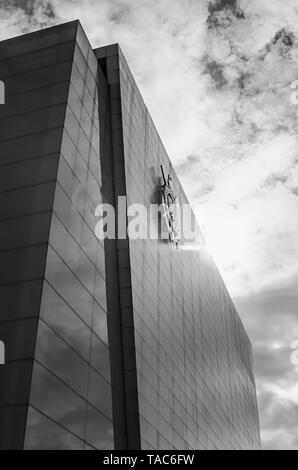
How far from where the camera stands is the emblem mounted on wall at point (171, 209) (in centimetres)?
4144

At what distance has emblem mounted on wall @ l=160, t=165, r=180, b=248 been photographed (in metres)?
41.4

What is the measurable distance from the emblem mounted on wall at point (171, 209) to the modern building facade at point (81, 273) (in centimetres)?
136

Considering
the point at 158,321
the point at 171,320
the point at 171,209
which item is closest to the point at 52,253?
the point at 158,321

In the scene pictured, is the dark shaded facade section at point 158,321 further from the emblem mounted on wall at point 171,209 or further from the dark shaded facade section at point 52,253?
the dark shaded facade section at point 52,253

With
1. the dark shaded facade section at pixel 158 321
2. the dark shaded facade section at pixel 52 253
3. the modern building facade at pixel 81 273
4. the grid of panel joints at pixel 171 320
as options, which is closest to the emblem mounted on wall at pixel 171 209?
the dark shaded facade section at pixel 158 321

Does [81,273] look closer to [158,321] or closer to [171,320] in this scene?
[158,321]

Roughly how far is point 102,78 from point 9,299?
1849 cm

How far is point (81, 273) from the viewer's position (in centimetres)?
2239

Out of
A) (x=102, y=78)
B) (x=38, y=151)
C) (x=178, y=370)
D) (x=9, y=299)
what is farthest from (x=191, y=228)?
(x=9, y=299)

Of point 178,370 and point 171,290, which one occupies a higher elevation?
point 171,290

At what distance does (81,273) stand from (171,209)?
2119 cm

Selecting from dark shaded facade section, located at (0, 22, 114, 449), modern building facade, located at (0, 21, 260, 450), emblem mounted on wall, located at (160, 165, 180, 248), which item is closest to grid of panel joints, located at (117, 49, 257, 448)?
modern building facade, located at (0, 21, 260, 450)
